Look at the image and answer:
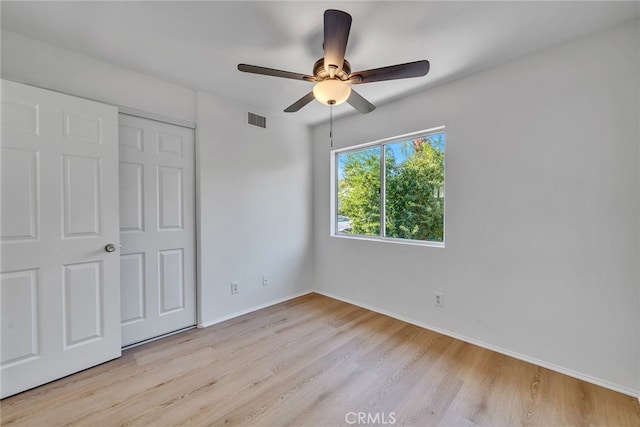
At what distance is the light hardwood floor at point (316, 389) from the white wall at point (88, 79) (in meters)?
2.12

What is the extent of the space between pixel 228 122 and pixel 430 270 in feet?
8.61

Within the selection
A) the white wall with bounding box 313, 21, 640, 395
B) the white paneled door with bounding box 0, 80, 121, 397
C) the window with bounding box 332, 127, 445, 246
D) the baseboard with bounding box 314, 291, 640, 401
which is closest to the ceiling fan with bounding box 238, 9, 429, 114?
the white wall with bounding box 313, 21, 640, 395

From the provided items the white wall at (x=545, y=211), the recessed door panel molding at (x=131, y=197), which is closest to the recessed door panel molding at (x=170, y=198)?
the recessed door panel molding at (x=131, y=197)

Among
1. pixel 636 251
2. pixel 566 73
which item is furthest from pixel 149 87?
pixel 636 251

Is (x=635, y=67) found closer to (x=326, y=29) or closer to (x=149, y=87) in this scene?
(x=326, y=29)

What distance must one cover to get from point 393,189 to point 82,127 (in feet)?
9.31

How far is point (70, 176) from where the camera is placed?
6.17ft

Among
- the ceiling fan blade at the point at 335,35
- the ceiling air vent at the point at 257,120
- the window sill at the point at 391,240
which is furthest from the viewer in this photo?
the ceiling air vent at the point at 257,120

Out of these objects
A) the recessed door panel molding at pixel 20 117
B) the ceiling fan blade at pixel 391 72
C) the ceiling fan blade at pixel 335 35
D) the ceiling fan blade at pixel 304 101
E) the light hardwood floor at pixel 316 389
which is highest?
the ceiling fan blade at pixel 335 35

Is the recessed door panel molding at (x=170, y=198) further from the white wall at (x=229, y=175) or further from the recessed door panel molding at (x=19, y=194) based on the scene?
the recessed door panel molding at (x=19, y=194)

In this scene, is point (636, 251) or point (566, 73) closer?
point (636, 251)

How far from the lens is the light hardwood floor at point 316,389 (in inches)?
59.8

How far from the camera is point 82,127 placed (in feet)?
6.31

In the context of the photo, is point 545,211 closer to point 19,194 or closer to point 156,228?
point 156,228
